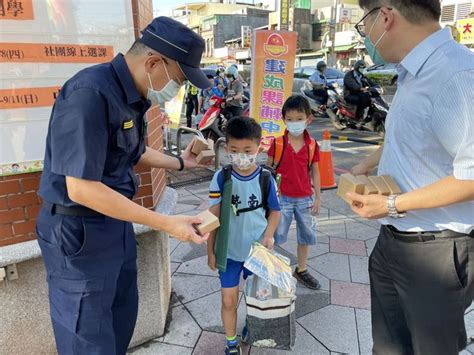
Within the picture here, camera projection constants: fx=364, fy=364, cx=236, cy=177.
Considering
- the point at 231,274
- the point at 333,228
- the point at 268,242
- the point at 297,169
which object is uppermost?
the point at 297,169

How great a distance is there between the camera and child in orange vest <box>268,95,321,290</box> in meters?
2.87

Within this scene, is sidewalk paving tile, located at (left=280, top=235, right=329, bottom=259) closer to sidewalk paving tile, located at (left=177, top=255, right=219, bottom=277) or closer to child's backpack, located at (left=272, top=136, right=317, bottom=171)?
sidewalk paving tile, located at (left=177, top=255, right=219, bottom=277)

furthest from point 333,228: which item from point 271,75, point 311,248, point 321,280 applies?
point 271,75

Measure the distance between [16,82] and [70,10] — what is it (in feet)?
1.48

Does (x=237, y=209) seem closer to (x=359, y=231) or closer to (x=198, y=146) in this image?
(x=198, y=146)

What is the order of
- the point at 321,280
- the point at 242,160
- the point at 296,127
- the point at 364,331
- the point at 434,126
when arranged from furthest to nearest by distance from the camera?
the point at 321,280, the point at 296,127, the point at 364,331, the point at 242,160, the point at 434,126

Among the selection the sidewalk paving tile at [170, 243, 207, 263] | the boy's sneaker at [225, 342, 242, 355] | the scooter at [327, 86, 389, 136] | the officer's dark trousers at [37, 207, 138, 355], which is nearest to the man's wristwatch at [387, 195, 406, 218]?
the officer's dark trousers at [37, 207, 138, 355]

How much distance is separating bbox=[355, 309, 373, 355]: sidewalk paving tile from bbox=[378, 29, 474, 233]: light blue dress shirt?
49.8 inches

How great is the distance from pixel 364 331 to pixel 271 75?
379 cm

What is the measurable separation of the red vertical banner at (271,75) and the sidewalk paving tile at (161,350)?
3466mm

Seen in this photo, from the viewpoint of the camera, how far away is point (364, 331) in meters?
2.53

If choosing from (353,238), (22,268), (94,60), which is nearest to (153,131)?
(94,60)

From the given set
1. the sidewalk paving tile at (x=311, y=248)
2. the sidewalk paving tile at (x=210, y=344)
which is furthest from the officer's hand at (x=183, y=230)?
the sidewalk paving tile at (x=311, y=248)

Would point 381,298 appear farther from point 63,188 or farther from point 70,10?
point 70,10
